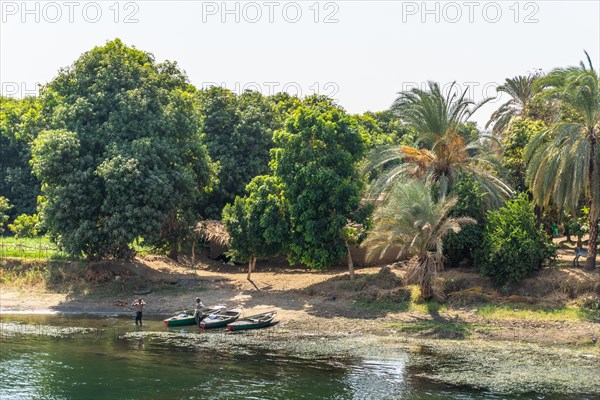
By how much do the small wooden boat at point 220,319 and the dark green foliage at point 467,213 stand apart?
41.5 ft

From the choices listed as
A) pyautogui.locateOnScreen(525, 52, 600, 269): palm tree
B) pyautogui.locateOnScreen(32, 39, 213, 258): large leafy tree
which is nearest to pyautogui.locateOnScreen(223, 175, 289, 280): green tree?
pyautogui.locateOnScreen(32, 39, 213, 258): large leafy tree

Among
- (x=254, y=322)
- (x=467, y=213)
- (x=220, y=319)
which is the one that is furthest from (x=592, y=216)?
(x=220, y=319)

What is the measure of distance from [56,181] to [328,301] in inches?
747

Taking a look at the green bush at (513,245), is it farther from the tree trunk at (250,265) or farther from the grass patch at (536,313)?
the tree trunk at (250,265)

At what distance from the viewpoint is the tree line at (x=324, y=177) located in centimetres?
3984

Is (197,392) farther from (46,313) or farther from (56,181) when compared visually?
(56,181)

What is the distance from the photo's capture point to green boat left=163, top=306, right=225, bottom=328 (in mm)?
40312

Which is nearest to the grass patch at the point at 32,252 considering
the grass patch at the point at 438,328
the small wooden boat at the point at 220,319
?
the small wooden boat at the point at 220,319

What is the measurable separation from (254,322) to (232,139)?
72.7 feet

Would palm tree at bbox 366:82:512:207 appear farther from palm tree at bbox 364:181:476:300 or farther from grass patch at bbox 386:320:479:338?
grass patch at bbox 386:320:479:338

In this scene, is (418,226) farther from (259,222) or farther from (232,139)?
(232,139)

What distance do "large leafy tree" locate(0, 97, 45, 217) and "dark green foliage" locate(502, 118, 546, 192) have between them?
46.0 m

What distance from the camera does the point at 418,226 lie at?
3925cm

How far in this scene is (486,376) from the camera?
29.5 m
